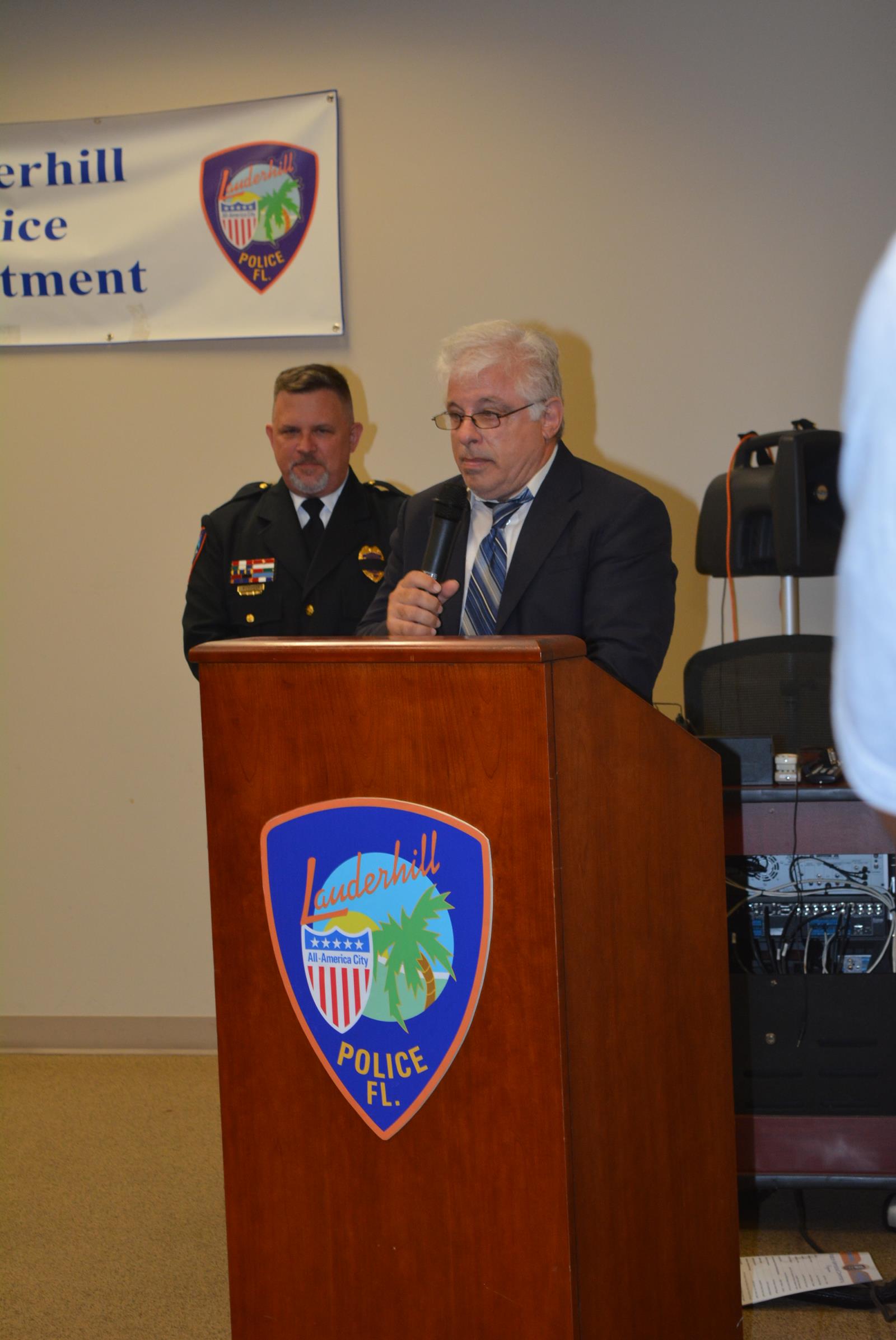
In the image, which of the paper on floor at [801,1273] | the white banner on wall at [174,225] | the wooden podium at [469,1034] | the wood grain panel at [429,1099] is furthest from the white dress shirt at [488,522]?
the white banner on wall at [174,225]

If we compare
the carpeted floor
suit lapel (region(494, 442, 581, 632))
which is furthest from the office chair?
the carpeted floor

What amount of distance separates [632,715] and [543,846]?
261mm

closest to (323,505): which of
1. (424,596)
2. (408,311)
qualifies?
(408,311)

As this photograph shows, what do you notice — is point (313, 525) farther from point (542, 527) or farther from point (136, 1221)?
point (136, 1221)

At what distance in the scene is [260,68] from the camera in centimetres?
360

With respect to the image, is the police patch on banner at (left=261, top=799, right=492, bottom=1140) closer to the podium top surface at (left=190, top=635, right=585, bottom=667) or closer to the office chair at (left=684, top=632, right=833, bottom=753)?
the podium top surface at (left=190, top=635, right=585, bottom=667)

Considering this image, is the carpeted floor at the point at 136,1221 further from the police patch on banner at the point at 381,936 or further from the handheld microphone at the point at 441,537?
the handheld microphone at the point at 441,537

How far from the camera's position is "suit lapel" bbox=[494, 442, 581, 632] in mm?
1963

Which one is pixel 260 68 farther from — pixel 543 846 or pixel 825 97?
pixel 543 846

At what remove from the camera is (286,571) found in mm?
2941

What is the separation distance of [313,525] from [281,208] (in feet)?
3.93

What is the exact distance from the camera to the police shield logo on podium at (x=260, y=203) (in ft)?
11.8

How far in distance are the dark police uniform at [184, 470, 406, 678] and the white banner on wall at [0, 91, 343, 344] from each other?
89 cm

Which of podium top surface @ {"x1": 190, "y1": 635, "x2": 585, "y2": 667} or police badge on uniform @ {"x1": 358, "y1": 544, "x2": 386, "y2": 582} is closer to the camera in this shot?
podium top surface @ {"x1": 190, "y1": 635, "x2": 585, "y2": 667}
